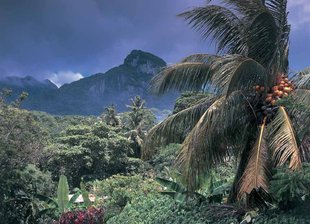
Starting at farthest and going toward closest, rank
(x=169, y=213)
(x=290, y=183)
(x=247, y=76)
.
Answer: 1. (x=169, y=213)
2. (x=247, y=76)
3. (x=290, y=183)

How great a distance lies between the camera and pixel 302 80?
8.70 metres

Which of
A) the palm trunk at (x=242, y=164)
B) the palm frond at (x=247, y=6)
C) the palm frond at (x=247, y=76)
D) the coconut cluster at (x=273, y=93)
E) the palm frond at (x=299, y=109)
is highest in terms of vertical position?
the palm frond at (x=247, y=6)

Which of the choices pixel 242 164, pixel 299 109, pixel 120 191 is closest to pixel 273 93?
pixel 299 109

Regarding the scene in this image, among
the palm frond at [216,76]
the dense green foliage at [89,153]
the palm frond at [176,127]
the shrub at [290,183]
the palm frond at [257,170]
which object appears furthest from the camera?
the dense green foliage at [89,153]

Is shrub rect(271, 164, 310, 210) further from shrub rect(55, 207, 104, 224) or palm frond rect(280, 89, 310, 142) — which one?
shrub rect(55, 207, 104, 224)

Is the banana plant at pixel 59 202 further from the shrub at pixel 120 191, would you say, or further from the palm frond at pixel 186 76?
the palm frond at pixel 186 76

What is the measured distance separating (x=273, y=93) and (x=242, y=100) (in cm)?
63

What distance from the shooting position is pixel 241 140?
9734mm

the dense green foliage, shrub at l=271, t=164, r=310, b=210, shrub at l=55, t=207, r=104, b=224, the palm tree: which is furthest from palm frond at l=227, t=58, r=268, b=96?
the dense green foliage

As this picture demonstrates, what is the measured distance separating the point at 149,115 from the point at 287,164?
1680 inches

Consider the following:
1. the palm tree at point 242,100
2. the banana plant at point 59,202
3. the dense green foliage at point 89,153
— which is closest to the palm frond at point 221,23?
the palm tree at point 242,100

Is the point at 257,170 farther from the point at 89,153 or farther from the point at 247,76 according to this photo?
the point at 89,153

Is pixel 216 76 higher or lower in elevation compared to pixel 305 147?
higher

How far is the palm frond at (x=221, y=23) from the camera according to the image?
9367 mm
